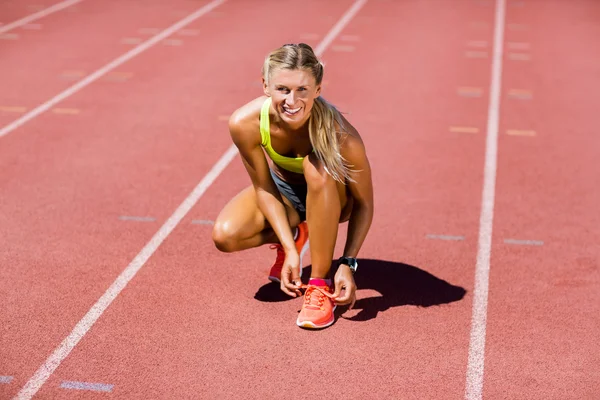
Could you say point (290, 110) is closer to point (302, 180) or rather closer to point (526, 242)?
point (302, 180)

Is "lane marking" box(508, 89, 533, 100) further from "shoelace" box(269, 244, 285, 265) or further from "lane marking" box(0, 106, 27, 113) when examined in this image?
"shoelace" box(269, 244, 285, 265)

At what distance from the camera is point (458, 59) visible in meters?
12.1

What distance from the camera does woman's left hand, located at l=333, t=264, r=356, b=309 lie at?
5.09 m

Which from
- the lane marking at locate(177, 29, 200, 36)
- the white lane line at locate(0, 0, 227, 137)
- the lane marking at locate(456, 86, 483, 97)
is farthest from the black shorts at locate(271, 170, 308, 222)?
the lane marking at locate(177, 29, 200, 36)

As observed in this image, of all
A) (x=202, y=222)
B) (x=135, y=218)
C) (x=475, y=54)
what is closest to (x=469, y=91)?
(x=475, y=54)

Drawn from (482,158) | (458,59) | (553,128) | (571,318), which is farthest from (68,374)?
(458,59)

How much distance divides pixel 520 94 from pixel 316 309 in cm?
606

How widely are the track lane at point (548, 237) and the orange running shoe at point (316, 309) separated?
2.89 feet

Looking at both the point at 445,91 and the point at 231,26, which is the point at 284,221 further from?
the point at 231,26

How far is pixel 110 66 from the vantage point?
11562 millimetres

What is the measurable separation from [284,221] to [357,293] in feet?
2.32

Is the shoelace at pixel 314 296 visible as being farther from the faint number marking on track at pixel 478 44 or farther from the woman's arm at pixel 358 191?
the faint number marking on track at pixel 478 44

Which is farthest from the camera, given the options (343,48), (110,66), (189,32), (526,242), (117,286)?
(189,32)

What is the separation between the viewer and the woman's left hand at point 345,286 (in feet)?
16.7
